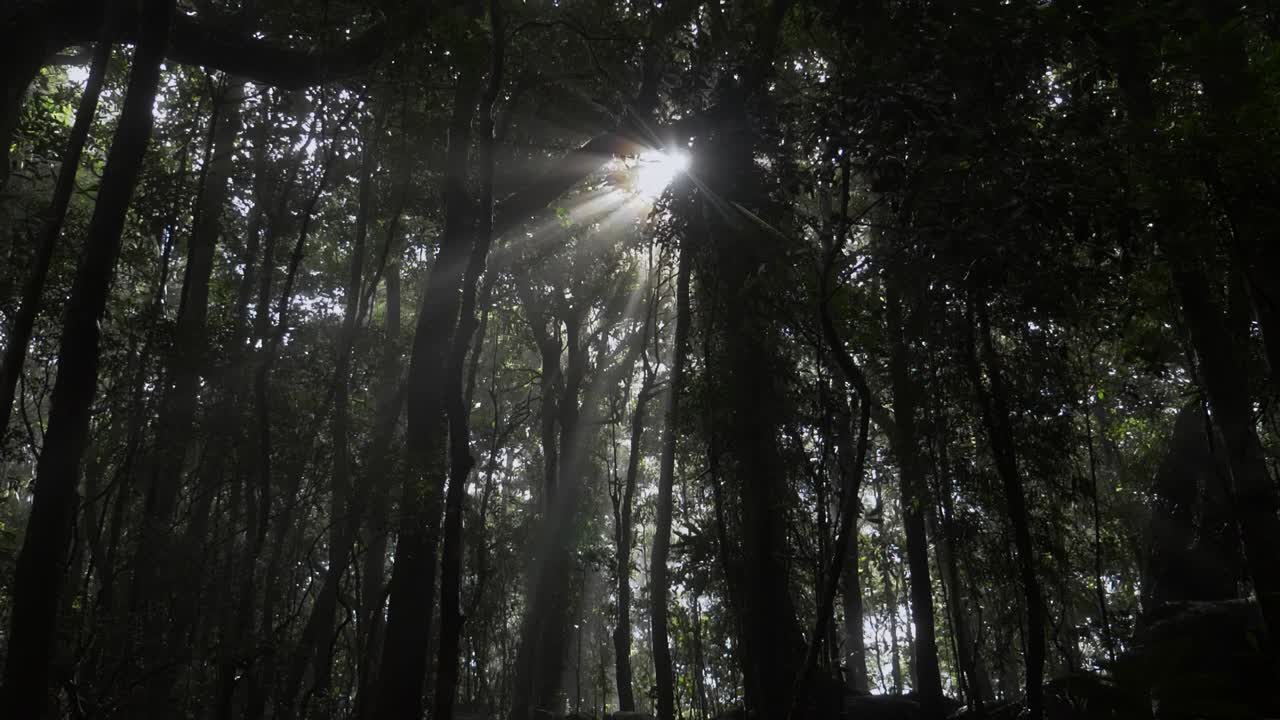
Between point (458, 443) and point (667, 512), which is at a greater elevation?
point (667, 512)

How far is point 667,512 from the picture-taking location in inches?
448

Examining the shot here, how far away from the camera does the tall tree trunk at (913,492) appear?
958 centimetres

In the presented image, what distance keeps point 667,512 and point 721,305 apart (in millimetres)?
4154

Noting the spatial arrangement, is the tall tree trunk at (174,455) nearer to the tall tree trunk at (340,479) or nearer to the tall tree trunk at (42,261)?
the tall tree trunk at (340,479)

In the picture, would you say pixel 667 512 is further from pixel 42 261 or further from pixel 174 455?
pixel 42 261

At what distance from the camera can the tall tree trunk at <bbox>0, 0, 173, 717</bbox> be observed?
4363mm

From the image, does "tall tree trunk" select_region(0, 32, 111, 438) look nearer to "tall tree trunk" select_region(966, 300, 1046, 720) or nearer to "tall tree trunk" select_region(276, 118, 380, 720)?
"tall tree trunk" select_region(276, 118, 380, 720)

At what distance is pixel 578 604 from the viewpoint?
16.7m

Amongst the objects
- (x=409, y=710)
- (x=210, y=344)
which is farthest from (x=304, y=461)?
(x=409, y=710)

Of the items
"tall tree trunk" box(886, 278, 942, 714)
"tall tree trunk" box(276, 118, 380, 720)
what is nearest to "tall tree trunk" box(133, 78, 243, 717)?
"tall tree trunk" box(276, 118, 380, 720)

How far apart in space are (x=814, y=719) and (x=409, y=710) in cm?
487

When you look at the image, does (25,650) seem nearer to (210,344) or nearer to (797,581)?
(210,344)

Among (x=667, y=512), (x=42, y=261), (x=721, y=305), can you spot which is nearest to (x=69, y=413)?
(x=42, y=261)

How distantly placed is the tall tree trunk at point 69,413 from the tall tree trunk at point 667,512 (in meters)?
4.95
